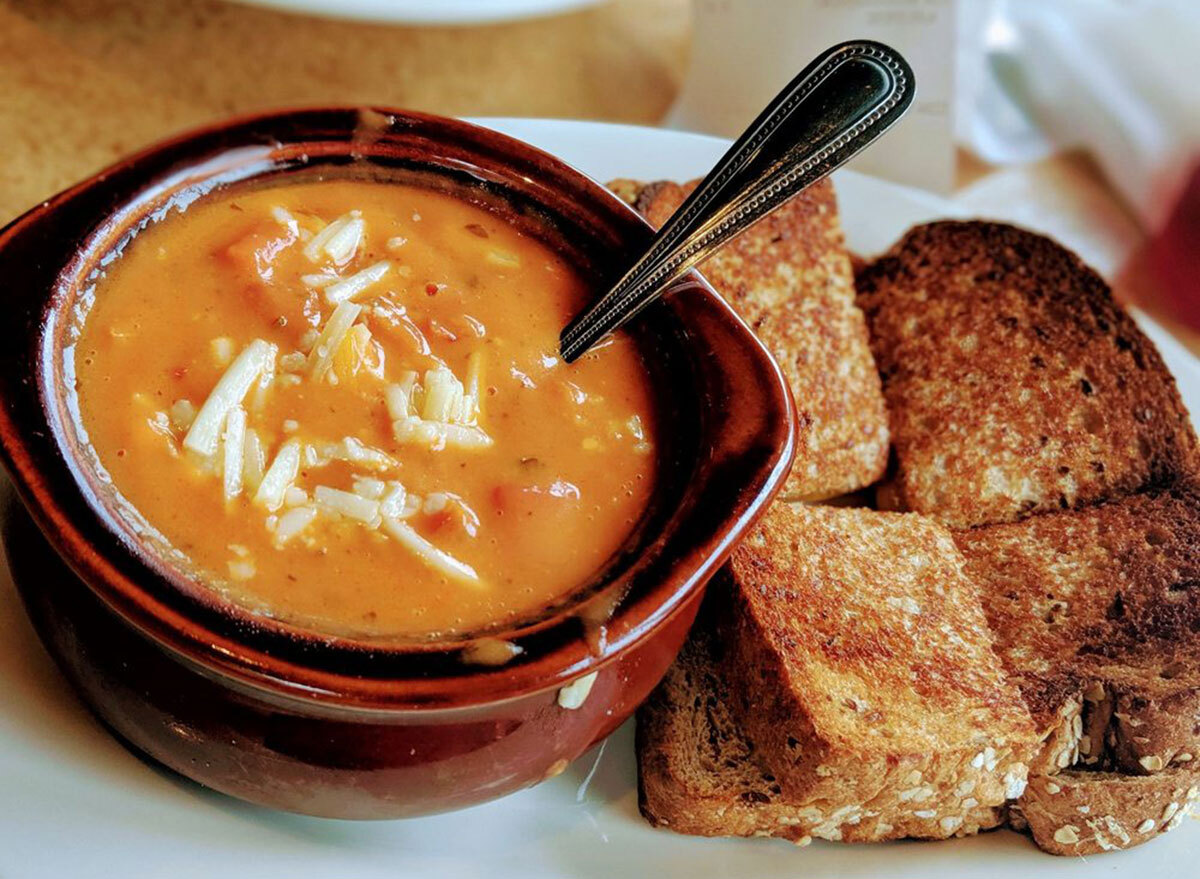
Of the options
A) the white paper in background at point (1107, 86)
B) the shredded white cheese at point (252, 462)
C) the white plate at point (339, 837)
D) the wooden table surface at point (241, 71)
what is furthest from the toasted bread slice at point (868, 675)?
the white paper in background at point (1107, 86)

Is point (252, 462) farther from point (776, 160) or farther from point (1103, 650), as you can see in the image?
point (1103, 650)

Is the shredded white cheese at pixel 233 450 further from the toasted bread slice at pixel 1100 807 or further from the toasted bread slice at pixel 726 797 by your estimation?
the toasted bread slice at pixel 1100 807

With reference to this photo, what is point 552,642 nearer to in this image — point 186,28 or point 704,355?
point 704,355

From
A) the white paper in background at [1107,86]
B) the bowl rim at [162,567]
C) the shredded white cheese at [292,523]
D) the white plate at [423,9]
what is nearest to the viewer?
the bowl rim at [162,567]

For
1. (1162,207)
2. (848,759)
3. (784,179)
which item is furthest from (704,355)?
(1162,207)

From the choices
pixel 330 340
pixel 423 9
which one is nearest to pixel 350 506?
pixel 330 340

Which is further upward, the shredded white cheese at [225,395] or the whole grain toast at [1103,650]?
the shredded white cheese at [225,395]
